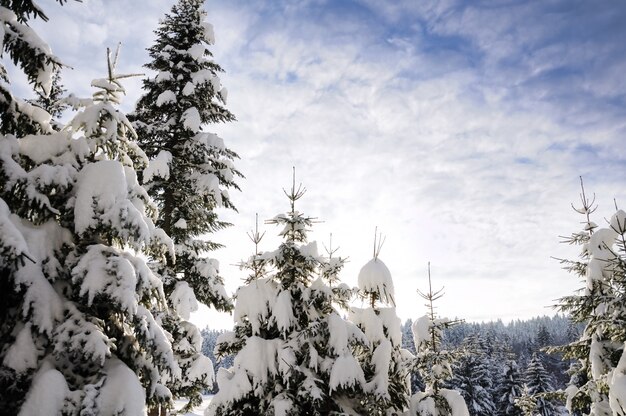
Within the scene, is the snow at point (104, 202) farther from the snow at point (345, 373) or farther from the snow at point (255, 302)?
the snow at point (345, 373)

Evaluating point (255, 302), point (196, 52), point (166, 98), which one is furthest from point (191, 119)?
point (255, 302)

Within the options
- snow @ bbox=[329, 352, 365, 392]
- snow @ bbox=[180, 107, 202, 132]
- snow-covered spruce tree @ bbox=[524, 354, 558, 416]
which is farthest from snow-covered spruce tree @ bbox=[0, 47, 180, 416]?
snow-covered spruce tree @ bbox=[524, 354, 558, 416]

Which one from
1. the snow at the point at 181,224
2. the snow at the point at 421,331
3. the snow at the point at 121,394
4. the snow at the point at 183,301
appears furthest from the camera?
the snow at the point at 181,224

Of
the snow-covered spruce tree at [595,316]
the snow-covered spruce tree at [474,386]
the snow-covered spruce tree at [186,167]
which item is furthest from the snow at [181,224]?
the snow-covered spruce tree at [474,386]

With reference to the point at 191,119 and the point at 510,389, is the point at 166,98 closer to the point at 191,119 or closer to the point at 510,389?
the point at 191,119

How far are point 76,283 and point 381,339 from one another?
6505 mm

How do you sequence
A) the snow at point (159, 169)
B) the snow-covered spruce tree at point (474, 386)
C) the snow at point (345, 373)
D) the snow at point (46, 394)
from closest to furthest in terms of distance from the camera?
the snow at point (46, 394) < the snow at point (345, 373) < the snow at point (159, 169) < the snow-covered spruce tree at point (474, 386)

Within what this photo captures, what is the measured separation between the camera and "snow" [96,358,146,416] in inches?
181

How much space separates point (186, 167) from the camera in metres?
12.8

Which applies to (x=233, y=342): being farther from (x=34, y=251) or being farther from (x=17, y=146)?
(x=17, y=146)

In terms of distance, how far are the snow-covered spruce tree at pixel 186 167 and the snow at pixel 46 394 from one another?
633 centimetres

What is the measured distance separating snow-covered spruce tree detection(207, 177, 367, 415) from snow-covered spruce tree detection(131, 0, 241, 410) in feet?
8.96

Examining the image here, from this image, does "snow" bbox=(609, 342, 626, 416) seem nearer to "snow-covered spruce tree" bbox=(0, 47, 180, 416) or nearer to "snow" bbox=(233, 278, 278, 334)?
"snow" bbox=(233, 278, 278, 334)

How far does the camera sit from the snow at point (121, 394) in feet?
15.0
